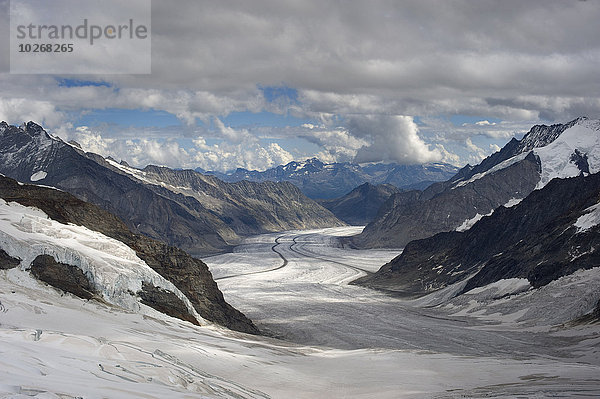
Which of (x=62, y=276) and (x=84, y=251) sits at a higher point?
(x=84, y=251)

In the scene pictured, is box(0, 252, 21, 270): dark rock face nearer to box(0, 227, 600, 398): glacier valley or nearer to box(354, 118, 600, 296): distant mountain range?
box(0, 227, 600, 398): glacier valley

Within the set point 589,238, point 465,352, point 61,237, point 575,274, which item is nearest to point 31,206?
point 61,237

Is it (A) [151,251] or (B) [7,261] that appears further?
(A) [151,251]

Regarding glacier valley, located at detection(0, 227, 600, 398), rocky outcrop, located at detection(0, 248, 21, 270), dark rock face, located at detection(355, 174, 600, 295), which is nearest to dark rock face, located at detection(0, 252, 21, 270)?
rocky outcrop, located at detection(0, 248, 21, 270)

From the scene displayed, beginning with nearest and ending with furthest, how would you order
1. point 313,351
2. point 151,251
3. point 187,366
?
point 187,366 → point 313,351 → point 151,251

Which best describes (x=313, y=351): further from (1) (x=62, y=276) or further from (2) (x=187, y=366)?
(1) (x=62, y=276)

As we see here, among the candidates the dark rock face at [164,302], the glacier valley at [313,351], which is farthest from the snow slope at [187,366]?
the dark rock face at [164,302]

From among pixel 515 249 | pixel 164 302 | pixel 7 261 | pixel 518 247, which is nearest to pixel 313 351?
pixel 164 302
